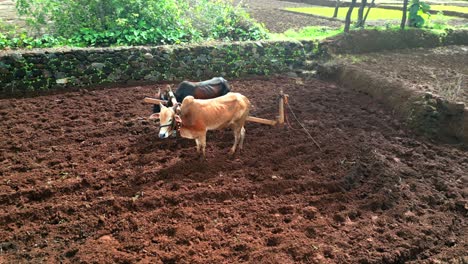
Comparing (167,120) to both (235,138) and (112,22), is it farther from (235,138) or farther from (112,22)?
(112,22)

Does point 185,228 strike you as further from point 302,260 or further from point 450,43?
point 450,43

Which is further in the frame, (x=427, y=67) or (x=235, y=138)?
(x=427, y=67)

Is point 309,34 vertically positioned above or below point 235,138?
above

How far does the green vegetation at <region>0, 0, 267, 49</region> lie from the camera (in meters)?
8.95

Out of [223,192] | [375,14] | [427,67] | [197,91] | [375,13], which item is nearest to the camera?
[223,192]

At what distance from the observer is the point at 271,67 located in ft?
31.9

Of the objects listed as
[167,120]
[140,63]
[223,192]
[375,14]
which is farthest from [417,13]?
[167,120]

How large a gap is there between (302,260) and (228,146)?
8.37 feet

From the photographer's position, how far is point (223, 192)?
15.7 feet

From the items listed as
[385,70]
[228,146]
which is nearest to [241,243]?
[228,146]


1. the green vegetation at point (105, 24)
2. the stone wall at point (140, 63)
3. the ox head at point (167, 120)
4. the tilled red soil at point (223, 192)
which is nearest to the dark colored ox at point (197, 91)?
the tilled red soil at point (223, 192)

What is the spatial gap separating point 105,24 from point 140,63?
2.02 meters

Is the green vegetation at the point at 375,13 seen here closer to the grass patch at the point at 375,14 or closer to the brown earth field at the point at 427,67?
the grass patch at the point at 375,14

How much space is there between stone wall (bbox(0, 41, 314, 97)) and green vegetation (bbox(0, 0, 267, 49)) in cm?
90
